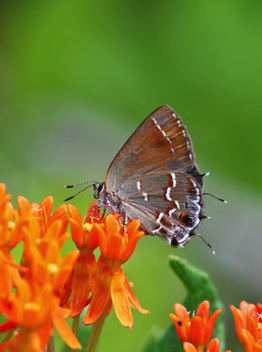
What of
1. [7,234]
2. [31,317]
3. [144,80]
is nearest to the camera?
[31,317]

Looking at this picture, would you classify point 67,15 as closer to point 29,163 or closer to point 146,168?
point 29,163

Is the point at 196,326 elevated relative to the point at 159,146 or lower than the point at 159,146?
lower

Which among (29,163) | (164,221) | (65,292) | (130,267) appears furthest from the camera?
(29,163)

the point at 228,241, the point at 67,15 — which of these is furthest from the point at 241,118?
the point at 67,15

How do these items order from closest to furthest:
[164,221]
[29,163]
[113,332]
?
[164,221]
[113,332]
[29,163]

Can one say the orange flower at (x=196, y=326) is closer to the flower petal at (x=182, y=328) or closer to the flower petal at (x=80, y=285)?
the flower petal at (x=182, y=328)

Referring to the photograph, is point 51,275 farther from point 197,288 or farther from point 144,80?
point 144,80

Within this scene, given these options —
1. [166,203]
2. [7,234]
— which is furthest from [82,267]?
[166,203]

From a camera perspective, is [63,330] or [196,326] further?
[196,326]
